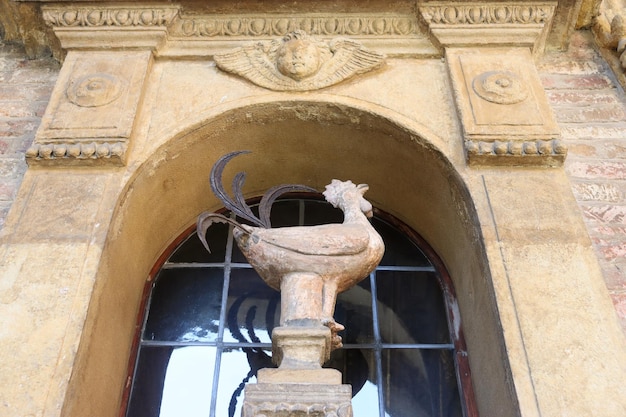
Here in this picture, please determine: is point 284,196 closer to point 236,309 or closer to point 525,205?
point 236,309

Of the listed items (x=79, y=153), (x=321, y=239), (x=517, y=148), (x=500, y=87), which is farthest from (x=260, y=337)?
(x=500, y=87)

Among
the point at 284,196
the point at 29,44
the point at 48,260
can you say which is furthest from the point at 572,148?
the point at 29,44

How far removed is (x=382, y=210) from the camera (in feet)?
13.1

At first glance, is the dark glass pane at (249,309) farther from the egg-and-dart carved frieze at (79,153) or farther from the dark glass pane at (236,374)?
the egg-and-dart carved frieze at (79,153)

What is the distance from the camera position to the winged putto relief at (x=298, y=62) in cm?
358

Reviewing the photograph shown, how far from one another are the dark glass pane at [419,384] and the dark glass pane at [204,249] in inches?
45.0

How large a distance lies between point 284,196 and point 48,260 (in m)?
1.65

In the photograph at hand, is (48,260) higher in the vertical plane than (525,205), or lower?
lower

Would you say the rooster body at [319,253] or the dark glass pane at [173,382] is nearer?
the rooster body at [319,253]

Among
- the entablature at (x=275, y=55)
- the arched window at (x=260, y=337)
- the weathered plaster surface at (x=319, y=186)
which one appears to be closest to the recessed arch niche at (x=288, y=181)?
the weathered plaster surface at (x=319, y=186)

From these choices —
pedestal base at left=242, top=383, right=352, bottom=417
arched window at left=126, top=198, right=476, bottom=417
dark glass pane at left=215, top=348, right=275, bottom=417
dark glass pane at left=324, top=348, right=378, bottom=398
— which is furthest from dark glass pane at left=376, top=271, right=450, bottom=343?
pedestal base at left=242, top=383, right=352, bottom=417

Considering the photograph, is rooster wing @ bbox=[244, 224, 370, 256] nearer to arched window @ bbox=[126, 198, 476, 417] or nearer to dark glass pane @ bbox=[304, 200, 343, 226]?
arched window @ bbox=[126, 198, 476, 417]

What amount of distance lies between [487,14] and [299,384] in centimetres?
255

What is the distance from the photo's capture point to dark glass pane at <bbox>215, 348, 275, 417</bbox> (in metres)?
3.09
